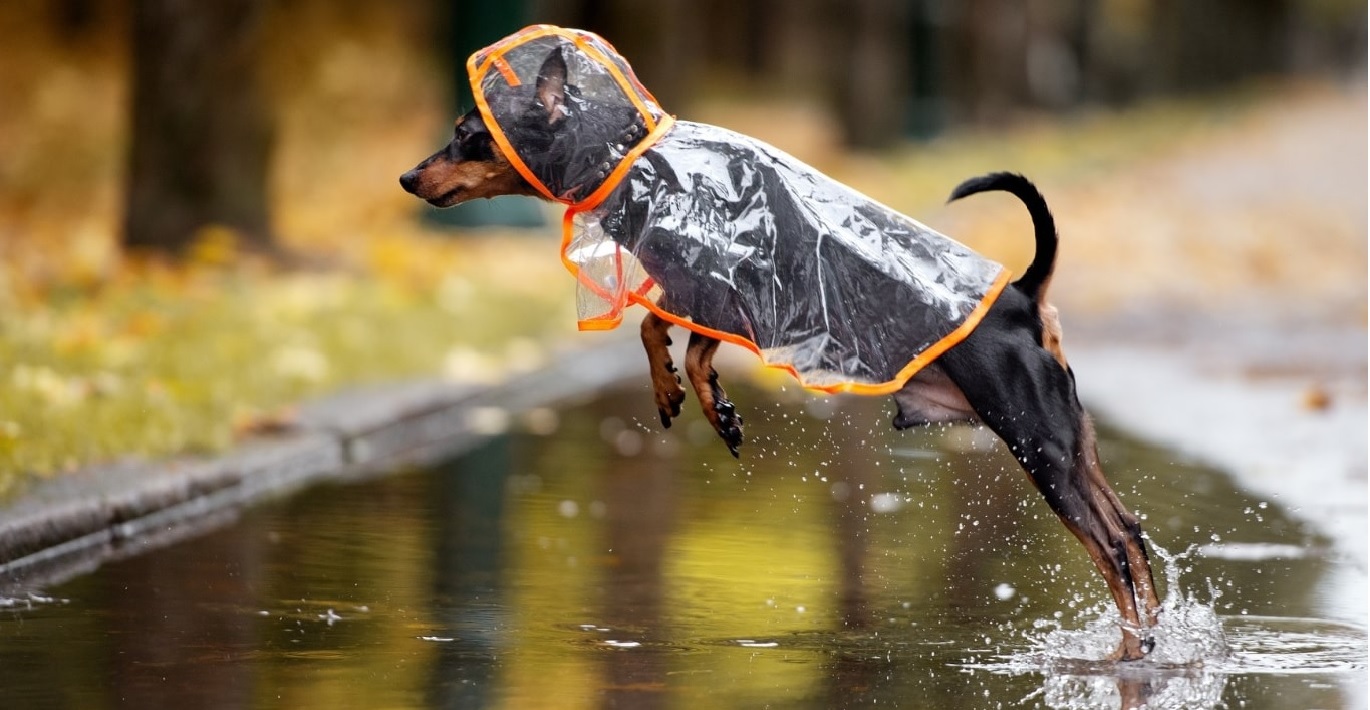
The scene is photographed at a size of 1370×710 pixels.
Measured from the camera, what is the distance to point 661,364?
638cm

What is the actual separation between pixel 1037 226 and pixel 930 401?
0.57m

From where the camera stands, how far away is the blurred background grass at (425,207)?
1164 centimetres

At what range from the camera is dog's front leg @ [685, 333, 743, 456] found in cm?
632

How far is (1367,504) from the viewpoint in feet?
30.9

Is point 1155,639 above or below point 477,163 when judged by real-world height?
below

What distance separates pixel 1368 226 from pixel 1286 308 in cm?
644

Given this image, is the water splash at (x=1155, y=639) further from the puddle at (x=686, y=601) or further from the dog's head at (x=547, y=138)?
the dog's head at (x=547, y=138)

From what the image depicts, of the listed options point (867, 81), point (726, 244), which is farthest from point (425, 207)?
point (726, 244)

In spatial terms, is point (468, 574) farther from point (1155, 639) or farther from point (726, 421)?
point (1155, 639)

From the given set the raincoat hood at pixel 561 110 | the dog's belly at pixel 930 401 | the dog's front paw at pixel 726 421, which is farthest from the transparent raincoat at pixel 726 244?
the dog's front paw at pixel 726 421

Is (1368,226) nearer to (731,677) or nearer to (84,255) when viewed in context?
(84,255)

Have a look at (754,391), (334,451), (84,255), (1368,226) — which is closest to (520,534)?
(334,451)

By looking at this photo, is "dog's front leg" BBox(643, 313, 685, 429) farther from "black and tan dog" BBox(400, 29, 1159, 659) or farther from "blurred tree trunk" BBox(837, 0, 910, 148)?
"blurred tree trunk" BBox(837, 0, 910, 148)

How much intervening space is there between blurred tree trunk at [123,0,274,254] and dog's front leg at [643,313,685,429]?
1018cm
